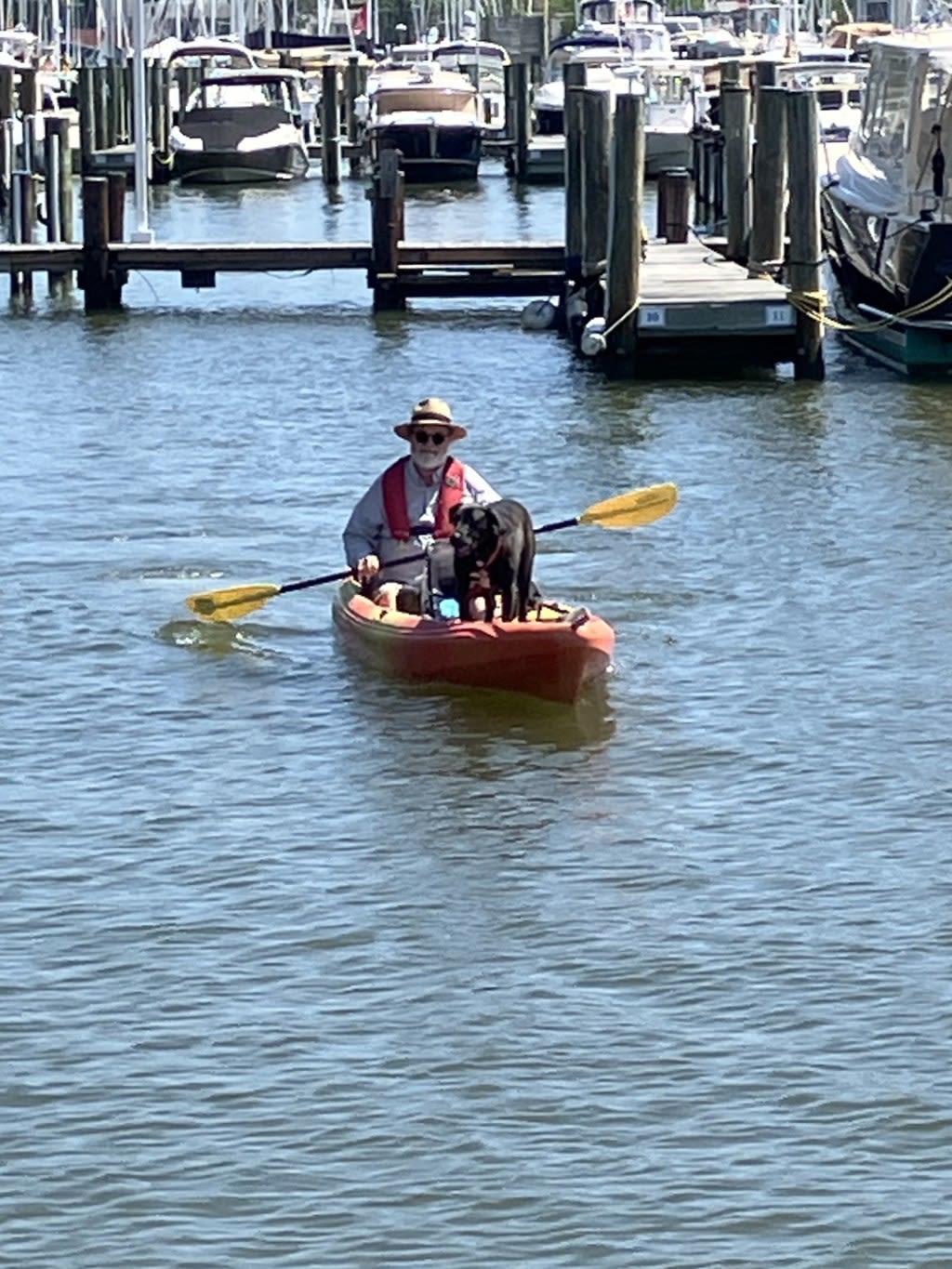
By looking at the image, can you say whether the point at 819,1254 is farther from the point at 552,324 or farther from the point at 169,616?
the point at 552,324

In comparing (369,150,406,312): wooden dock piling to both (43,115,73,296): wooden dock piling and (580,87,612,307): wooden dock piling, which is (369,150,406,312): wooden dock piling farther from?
(43,115,73,296): wooden dock piling

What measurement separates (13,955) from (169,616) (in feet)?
18.5

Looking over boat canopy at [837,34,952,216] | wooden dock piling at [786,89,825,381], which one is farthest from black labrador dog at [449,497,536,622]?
boat canopy at [837,34,952,216]

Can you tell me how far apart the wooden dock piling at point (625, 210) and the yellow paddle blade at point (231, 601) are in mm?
8852

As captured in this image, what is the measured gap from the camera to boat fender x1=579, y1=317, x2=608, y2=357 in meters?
23.7

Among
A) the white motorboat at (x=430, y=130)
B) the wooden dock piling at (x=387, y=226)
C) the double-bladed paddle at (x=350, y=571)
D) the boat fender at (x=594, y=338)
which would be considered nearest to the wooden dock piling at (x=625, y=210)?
the boat fender at (x=594, y=338)

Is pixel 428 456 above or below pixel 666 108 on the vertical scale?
above

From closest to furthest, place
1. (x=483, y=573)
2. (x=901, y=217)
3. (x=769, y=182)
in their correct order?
(x=483, y=573) → (x=901, y=217) → (x=769, y=182)

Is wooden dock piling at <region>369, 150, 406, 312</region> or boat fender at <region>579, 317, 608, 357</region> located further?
wooden dock piling at <region>369, 150, 406, 312</region>

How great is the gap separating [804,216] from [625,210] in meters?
1.40

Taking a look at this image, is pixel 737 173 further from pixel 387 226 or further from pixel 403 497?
pixel 403 497

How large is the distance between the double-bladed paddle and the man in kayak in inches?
5.0

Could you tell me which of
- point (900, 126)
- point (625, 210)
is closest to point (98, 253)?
point (625, 210)

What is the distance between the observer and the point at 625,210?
912 inches
